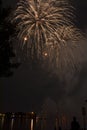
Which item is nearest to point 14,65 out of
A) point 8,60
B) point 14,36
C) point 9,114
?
point 8,60

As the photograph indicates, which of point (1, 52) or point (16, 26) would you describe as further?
point (16, 26)

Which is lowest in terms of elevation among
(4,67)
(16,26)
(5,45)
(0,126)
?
(0,126)

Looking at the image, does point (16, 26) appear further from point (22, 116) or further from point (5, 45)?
point (22, 116)

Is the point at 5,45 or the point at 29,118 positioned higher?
the point at 5,45

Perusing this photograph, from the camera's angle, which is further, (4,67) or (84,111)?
(4,67)

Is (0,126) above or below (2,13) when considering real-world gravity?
below

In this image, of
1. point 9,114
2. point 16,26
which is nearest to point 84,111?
point 9,114

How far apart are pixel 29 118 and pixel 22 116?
0.67 m

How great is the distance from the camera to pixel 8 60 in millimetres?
23094

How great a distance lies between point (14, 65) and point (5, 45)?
100 inches

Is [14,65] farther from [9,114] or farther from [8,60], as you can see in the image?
[9,114]

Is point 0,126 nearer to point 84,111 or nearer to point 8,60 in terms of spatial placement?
point 8,60

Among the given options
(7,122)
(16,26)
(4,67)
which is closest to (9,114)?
Result: (7,122)

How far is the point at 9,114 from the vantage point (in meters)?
22.4
